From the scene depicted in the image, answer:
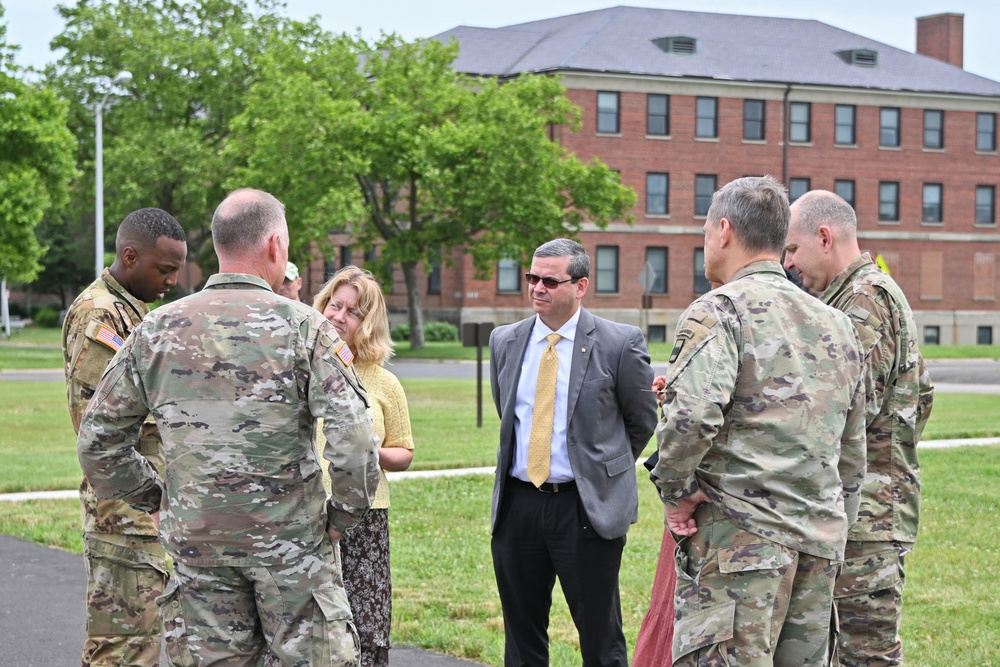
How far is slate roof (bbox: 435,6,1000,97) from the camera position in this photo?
2131 inches

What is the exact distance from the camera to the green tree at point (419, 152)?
40.9m

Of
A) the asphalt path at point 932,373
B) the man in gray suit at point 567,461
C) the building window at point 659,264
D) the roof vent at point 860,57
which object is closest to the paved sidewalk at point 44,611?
the man in gray suit at point 567,461

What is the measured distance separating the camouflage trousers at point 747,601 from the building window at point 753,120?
5416cm

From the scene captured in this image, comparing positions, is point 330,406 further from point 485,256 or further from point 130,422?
point 485,256

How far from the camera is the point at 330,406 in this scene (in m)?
3.83

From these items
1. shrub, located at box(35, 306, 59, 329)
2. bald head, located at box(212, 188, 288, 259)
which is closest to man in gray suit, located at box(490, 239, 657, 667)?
bald head, located at box(212, 188, 288, 259)

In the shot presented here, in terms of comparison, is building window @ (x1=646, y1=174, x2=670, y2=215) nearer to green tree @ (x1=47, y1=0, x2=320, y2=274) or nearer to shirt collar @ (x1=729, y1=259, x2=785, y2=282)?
green tree @ (x1=47, y1=0, x2=320, y2=274)

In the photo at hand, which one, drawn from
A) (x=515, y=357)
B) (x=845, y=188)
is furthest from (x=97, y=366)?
(x=845, y=188)

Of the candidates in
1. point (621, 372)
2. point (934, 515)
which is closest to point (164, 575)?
point (621, 372)

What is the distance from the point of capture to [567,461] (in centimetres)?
526

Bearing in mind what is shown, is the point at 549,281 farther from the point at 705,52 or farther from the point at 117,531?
the point at 705,52

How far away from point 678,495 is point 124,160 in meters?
50.1

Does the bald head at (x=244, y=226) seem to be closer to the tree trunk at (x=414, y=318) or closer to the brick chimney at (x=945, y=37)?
the tree trunk at (x=414, y=318)

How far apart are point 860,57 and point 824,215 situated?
57285 mm
